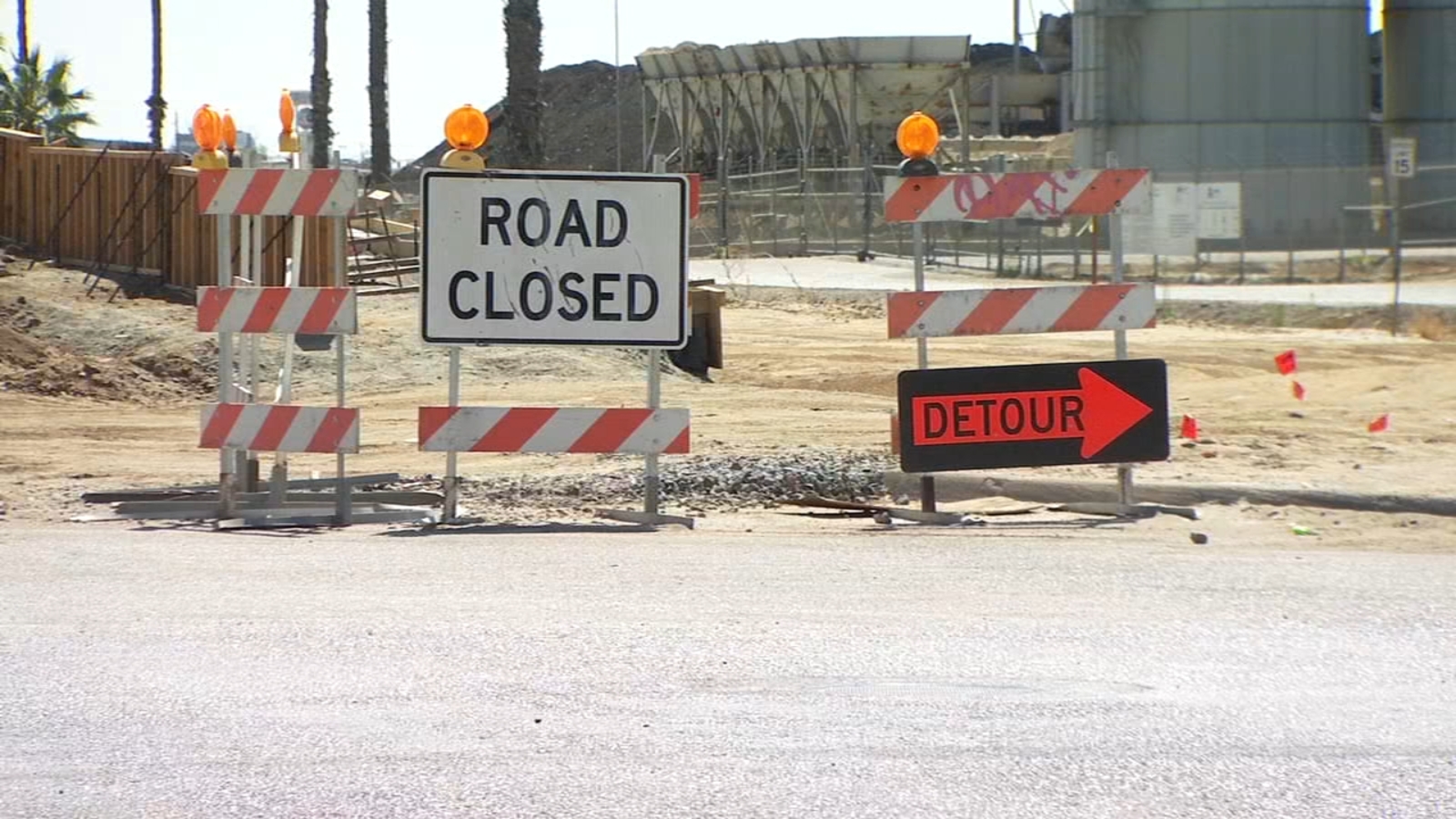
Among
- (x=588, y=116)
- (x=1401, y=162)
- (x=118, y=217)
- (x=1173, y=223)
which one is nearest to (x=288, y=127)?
(x=118, y=217)

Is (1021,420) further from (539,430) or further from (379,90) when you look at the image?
(379,90)

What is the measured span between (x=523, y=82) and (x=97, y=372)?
6.45 m

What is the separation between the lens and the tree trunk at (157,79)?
45.0 m

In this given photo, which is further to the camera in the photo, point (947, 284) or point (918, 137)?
point (947, 284)

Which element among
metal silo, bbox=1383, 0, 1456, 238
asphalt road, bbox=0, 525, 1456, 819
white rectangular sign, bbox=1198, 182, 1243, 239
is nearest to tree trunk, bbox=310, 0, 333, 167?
white rectangular sign, bbox=1198, 182, 1243, 239

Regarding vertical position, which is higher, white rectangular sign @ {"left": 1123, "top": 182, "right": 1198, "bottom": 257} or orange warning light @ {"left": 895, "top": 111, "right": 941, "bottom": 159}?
white rectangular sign @ {"left": 1123, "top": 182, "right": 1198, "bottom": 257}

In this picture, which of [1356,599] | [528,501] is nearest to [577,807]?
[1356,599]

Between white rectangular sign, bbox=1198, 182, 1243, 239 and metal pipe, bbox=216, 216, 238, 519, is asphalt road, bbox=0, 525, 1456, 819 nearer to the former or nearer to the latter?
metal pipe, bbox=216, 216, 238, 519

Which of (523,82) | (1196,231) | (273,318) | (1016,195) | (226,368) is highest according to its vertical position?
(523,82)

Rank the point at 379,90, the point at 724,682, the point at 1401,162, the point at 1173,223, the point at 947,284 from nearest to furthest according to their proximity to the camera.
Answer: the point at 724,682 → the point at 1401,162 → the point at 947,284 → the point at 1173,223 → the point at 379,90

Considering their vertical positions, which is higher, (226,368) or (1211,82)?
(1211,82)

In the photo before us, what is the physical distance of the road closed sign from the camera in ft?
32.1

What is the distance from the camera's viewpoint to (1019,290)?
991cm

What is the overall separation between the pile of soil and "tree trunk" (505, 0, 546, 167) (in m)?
5.05
